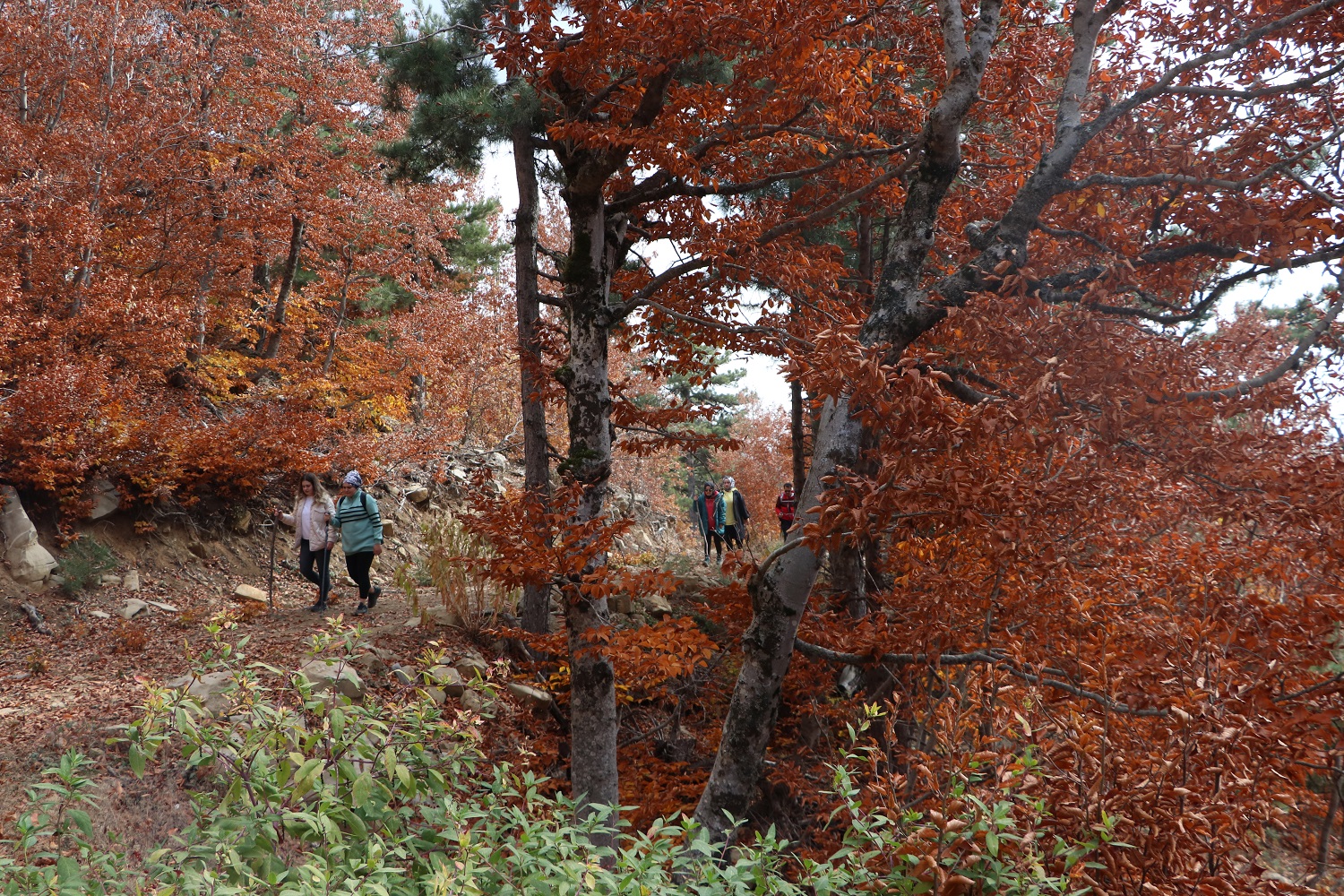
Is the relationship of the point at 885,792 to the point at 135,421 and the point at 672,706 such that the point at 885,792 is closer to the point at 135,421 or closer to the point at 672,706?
the point at 672,706

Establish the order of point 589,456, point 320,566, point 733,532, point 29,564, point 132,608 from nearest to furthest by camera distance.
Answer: point 589,456 < point 29,564 < point 132,608 < point 320,566 < point 733,532

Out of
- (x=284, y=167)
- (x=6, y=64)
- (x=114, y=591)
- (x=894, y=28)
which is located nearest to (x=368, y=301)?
(x=284, y=167)

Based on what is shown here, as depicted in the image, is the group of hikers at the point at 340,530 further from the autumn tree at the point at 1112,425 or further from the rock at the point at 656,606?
the autumn tree at the point at 1112,425

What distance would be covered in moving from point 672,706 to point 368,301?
39.6 feet

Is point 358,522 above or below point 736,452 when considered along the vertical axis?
below

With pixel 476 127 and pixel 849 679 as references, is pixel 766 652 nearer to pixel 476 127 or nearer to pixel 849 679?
pixel 849 679

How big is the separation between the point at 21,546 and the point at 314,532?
3.18 m

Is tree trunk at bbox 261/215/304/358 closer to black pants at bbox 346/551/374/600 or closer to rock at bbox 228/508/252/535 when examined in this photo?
rock at bbox 228/508/252/535

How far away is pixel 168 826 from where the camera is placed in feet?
15.6

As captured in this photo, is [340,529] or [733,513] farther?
[733,513]

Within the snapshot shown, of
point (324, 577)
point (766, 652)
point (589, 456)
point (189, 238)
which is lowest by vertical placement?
point (324, 577)

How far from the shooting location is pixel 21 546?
8.53 m

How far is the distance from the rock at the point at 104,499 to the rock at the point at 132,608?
1495mm

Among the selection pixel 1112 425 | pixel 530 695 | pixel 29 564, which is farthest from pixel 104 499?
pixel 1112 425
